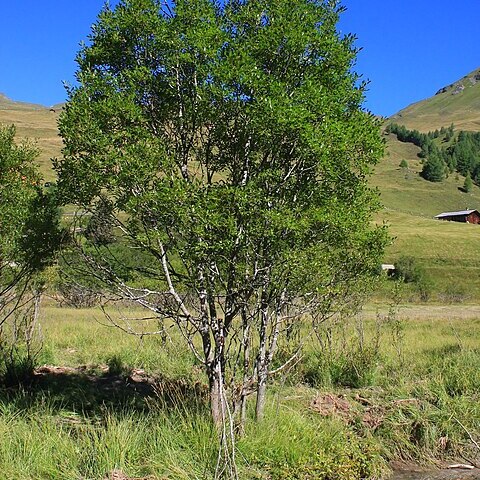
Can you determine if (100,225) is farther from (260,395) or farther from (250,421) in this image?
(250,421)

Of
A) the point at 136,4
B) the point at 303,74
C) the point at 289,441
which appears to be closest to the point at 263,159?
the point at 303,74

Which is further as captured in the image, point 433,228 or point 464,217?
point 464,217

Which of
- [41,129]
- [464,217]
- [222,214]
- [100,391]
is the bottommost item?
[100,391]

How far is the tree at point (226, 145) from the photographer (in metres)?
6.89

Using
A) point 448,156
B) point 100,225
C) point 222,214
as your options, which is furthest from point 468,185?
point 222,214

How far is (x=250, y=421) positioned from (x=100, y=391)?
389cm

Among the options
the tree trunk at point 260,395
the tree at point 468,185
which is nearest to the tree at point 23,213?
the tree trunk at point 260,395

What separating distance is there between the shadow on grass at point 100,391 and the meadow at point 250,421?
0.09 ft

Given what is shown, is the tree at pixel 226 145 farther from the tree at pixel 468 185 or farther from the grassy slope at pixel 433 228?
the tree at pixel 468 185

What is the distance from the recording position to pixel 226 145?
802cm

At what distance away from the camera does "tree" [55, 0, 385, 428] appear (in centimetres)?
689

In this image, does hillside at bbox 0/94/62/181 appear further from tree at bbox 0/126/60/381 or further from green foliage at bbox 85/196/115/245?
green foliage at bbox 85/196/115/245

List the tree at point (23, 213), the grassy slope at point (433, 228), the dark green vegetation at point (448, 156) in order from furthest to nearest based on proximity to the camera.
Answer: the dark green vegetation at point (448, 156) < the grassy slope at point (433, 228) < the tree at point (23, 213)

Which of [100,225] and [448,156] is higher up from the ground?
[448,156]
